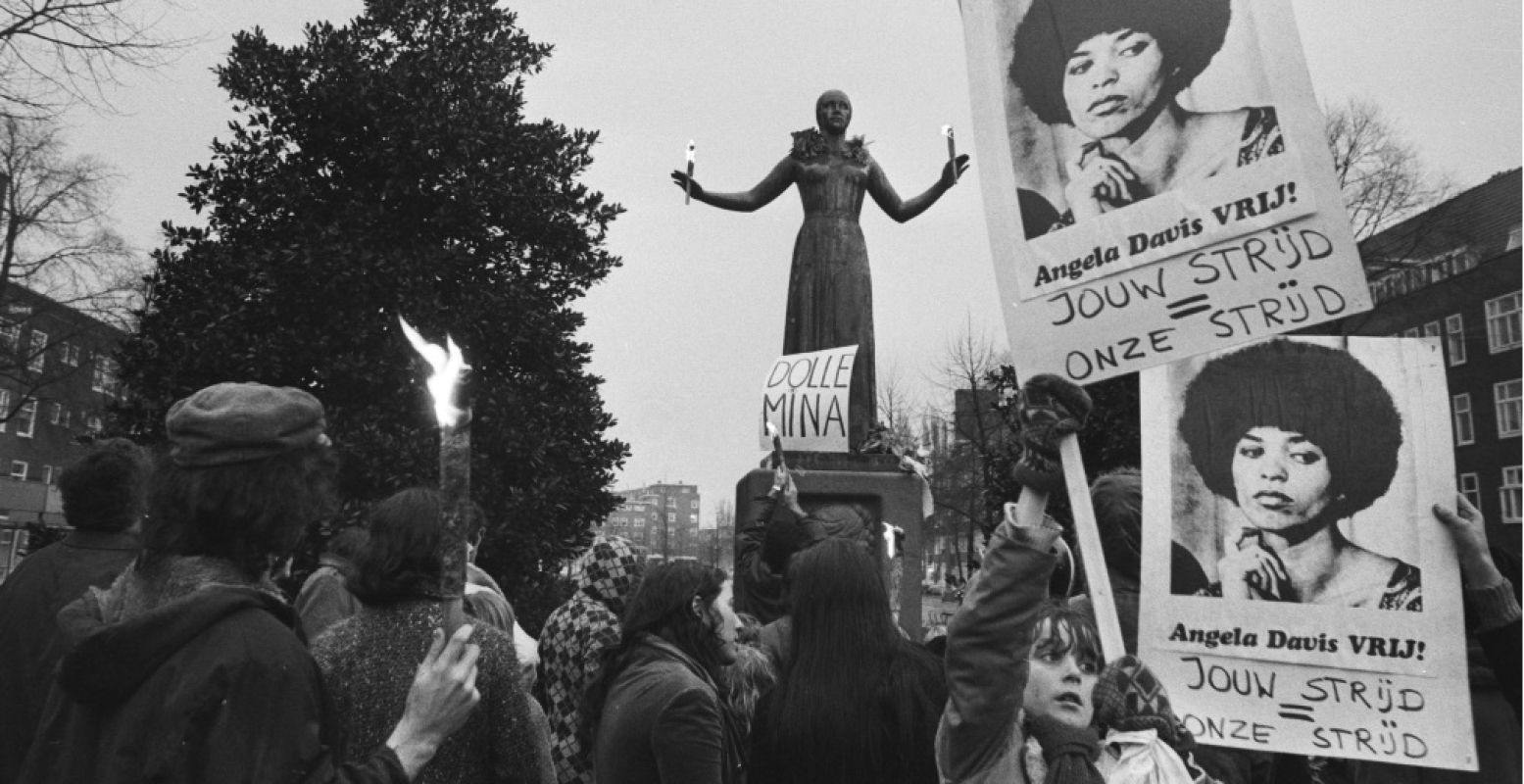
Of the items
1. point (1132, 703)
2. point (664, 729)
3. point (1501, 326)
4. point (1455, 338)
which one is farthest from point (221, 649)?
point (1455, 338)

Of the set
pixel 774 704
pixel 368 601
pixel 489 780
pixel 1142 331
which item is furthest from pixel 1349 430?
pixel 368 601

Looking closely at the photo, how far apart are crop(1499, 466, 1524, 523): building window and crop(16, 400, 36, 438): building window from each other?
4845 centimetres

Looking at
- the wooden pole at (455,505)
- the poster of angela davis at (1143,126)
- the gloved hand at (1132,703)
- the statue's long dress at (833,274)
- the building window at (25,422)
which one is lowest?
the gloved hand at (1132,703)

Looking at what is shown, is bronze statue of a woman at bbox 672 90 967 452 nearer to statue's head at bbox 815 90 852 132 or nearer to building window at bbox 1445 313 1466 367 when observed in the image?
statue's head at bbox 815 90 852 132

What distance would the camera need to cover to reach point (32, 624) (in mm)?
3188

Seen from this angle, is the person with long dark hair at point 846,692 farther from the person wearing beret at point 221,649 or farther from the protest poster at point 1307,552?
the person wearing beret at point 221,649

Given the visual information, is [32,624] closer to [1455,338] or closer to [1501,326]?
[1501,326]

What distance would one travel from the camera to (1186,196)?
268cm

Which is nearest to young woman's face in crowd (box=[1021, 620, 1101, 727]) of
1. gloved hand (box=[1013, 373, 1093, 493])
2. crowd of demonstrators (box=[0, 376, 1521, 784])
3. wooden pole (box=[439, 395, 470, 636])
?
crowd of demonstrators (box=[0, 376, 1521, 784])

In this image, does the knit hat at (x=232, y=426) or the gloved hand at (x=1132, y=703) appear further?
the gloved hand at (x=1132, y=703)

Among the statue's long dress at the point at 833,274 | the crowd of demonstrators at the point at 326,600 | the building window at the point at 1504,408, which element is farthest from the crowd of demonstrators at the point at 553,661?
the building window at the point at 1504,408

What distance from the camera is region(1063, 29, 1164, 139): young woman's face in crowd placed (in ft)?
9.16

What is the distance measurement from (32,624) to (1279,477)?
348cm

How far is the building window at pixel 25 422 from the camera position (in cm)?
4144
